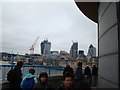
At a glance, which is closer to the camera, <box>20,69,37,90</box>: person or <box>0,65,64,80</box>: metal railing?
<box>20,69,37,90</box>: person

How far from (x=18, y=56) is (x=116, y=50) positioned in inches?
255

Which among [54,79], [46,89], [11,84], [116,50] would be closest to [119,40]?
[116,50]

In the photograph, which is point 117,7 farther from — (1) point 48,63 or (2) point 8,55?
(1) point 48,63

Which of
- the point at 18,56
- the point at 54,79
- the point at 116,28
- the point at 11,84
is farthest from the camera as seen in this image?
the point at 54,79

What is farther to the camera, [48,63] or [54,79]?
[48,63]

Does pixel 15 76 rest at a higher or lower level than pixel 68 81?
lower

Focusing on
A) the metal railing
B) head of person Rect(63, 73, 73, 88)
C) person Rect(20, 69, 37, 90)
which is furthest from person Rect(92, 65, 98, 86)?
head of person Rect(63, 73, 73, 88)

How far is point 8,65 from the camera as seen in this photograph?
809cm

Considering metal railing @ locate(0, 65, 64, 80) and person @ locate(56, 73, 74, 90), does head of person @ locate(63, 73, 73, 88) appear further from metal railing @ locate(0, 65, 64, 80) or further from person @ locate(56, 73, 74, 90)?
metal railing @ locate(0, 65, 64, 80)

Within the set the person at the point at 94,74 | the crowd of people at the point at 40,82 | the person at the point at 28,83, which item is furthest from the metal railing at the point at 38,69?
the person at the point at 28,83

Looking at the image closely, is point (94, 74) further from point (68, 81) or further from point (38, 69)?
point (68, 81)

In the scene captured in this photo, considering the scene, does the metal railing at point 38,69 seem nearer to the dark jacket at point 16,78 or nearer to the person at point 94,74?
the dark jacket at point 16,78

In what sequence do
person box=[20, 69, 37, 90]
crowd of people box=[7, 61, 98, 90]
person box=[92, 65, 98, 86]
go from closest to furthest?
crowd of people box=[7, 61, 98, 90] → person box=[20, 69, 37, 90] → person box=[92, 65, 98, 86]

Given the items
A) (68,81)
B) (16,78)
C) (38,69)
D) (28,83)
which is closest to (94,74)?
(38,69)
